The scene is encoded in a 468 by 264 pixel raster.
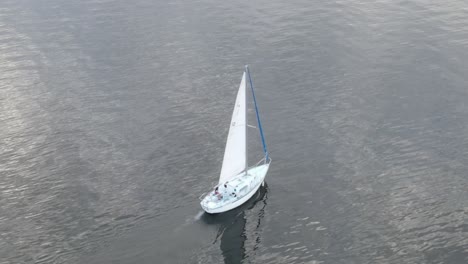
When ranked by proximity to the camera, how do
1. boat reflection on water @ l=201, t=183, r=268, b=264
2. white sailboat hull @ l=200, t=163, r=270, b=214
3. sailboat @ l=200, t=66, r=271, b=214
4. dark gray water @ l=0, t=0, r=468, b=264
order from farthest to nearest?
1. sailboat @ l=200, t=66, r=271, b=214
2. white sailboat hull @ l=200, t=163, r=270, b=214
3. dark gray water @ l=0, t=0, r=468, b=264
4. boat reflection on water @ l=201, t=183, r=268, b=264

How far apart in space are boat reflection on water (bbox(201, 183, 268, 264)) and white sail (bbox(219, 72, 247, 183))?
574 centimetres

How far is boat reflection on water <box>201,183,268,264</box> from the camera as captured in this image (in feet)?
275

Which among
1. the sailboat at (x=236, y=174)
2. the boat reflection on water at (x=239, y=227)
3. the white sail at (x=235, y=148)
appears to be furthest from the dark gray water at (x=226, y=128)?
the white sail at (x=235, y=148)

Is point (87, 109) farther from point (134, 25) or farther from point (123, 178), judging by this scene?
point (134, 25)

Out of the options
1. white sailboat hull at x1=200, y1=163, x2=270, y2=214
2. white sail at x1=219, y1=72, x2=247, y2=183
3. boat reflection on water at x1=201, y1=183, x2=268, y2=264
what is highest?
white sail at x1=219, y1=72, x2=247, y2=183

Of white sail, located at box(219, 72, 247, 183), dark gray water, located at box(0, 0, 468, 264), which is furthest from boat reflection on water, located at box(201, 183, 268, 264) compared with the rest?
white sail, located at box(219, 72, 247, 183)

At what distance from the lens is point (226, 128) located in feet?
371

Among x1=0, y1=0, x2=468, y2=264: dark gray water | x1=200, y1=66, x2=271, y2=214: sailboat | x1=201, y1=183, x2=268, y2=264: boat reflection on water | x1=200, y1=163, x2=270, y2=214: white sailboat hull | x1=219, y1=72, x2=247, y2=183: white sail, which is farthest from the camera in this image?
x1=219, y1=72, x2=247, y2=183: white sail

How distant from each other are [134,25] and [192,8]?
19.4 m

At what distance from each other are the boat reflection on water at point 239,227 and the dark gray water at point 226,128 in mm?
268

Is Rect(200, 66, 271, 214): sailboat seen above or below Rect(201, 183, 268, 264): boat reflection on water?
above

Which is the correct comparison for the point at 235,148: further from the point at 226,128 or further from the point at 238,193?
the point at 226,128

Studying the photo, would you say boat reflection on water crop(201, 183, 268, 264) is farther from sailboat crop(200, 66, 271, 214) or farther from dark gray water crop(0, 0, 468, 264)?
sailboat crop(200, 66, 271, 214)

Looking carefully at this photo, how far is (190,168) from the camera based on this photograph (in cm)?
10106
